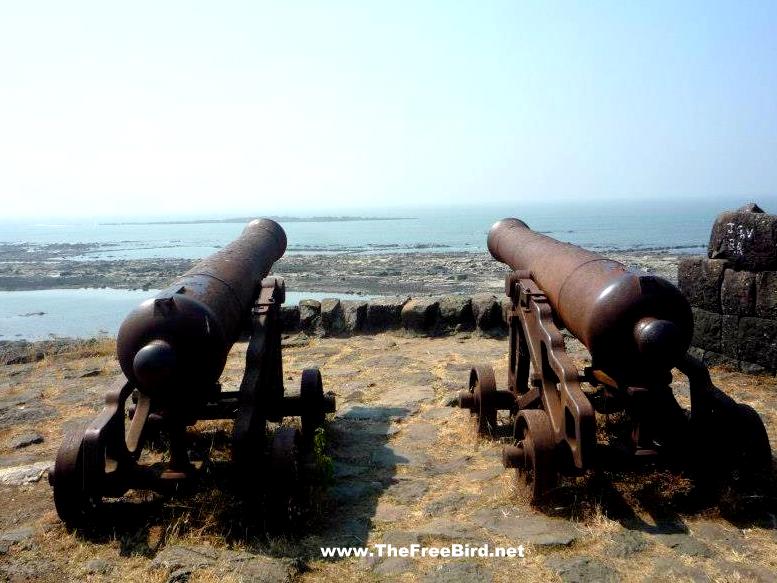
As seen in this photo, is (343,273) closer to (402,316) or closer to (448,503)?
(402,316)

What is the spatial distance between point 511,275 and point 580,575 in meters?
2.98

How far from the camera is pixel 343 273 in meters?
31.3

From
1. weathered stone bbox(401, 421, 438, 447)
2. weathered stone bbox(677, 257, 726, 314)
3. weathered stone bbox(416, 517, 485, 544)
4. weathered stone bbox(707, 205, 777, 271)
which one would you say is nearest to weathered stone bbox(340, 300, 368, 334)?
weathered stone bbox(401, 421, 438, 447)

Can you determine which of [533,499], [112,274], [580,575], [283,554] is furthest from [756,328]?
[112,274]

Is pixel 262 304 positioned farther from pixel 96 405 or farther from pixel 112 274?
pixel 112 274

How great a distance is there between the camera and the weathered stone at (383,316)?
10781 millimetres

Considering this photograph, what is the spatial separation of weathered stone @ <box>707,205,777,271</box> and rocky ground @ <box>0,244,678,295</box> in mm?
15841

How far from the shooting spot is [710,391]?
15.4 feet

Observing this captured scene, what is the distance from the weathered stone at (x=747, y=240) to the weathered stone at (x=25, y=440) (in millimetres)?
7075

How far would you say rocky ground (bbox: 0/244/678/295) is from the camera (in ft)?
85.1

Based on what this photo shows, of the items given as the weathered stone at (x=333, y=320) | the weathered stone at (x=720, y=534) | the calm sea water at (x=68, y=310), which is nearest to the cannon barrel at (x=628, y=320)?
the weathered stone at (x=720, y=534)

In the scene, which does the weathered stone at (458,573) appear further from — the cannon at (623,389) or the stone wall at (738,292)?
the stone wall at (738,292)

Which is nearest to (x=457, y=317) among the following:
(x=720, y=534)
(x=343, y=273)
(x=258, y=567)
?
(x=720, y=534)

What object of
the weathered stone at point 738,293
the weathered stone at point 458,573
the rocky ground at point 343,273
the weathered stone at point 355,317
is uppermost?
the weathered stone at point 738,293
